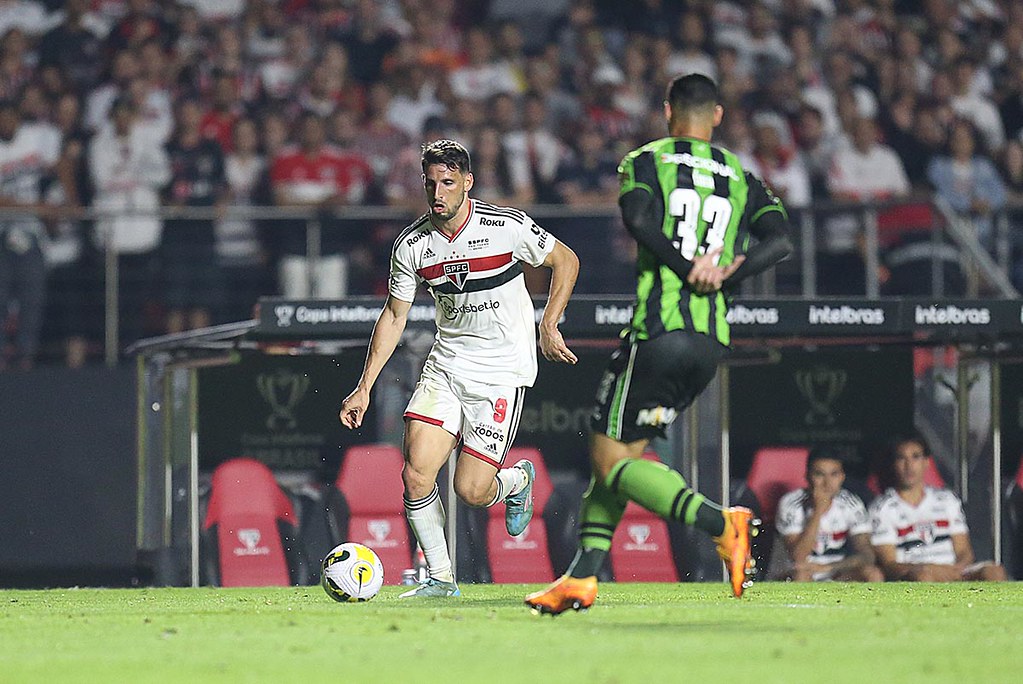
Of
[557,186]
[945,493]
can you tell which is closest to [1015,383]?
[945,493]

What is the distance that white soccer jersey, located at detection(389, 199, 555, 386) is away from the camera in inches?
347

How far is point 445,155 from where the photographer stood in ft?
28.0

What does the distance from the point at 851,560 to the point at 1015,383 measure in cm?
208

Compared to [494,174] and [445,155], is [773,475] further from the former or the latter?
[445,155]

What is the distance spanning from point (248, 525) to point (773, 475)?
3.72 metres

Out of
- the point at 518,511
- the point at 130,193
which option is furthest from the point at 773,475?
the point at 130,193

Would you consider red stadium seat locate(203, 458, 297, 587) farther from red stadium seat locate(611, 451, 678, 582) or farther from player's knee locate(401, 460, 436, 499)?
player's knee locate(401, 460, 436, 499)

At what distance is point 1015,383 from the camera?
507 inches

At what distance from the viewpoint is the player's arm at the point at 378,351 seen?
849 centimetres

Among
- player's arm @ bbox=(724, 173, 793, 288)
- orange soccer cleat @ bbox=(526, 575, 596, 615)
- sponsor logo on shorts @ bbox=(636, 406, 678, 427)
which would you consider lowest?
orange soccer cleat @ bbox=(526, 575, 596, 615)

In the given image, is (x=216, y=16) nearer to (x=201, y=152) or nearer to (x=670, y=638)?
(x=201, y=152)

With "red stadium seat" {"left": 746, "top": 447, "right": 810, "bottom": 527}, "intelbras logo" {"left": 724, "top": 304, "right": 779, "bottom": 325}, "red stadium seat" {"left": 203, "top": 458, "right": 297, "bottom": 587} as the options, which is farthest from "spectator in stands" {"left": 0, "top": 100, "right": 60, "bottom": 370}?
"red stadium seat" {"left": 746, "top": 447, "right": 810, "bottom": 527}

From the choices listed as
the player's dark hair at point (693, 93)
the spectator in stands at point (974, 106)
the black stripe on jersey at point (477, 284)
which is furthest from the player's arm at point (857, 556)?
the spectator in stands at point (974, 106)

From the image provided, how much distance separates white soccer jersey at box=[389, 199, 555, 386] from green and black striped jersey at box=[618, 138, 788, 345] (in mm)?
1971
